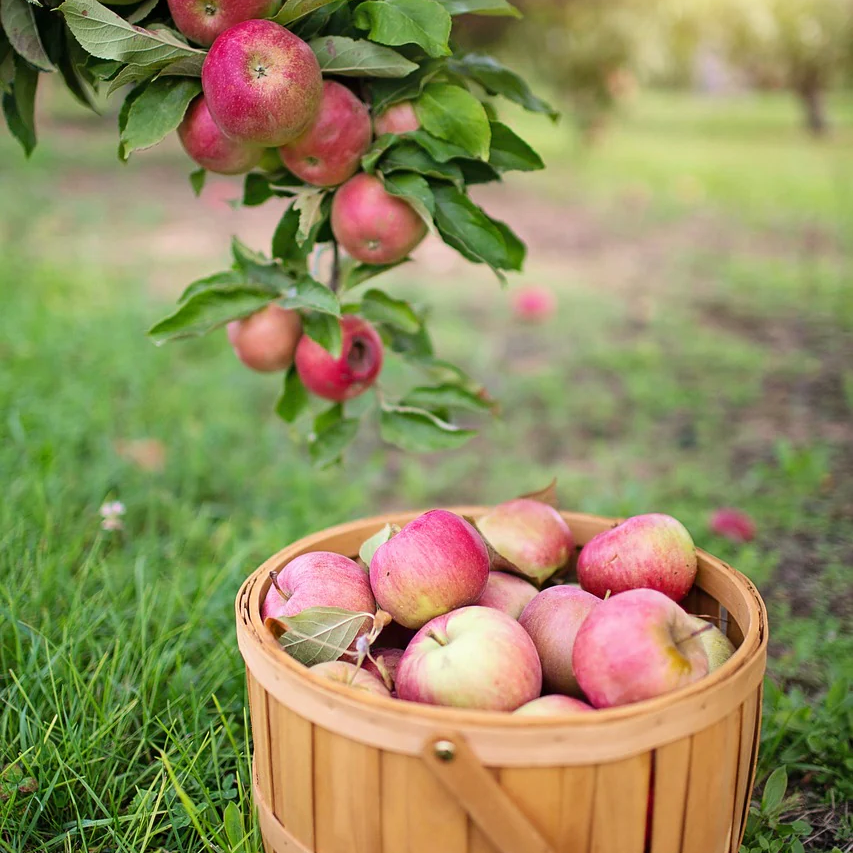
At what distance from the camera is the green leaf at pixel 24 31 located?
4.52 ft

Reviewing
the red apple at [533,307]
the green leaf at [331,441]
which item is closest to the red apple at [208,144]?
the green leaf at [331,441]

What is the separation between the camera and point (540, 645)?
1238 millimetres

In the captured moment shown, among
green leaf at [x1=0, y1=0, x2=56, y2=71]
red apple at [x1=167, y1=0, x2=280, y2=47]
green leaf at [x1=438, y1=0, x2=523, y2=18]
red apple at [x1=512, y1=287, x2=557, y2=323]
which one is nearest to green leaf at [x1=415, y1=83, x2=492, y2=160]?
green leaf at [x1=438, y1=0, x2=523, y2=18]

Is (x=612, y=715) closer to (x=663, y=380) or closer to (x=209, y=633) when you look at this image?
(x=209, y=633)

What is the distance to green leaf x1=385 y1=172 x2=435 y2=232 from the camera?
139cm

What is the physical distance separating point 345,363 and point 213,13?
1.92ft

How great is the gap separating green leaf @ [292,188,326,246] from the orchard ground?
608mm

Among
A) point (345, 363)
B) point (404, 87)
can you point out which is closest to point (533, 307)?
point (345, 363)

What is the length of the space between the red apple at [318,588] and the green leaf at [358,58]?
73 centimetres

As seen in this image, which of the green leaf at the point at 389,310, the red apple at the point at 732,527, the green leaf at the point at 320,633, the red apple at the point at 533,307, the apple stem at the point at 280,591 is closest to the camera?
the green leaf at the point at 320,633

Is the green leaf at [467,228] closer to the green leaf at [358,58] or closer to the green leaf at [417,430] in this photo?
the green leaf at [358,58]

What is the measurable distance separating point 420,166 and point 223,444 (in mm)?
1856

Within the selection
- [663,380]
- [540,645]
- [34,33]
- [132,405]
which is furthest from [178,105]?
[663,380]

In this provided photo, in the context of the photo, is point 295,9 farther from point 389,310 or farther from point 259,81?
point 389,310
